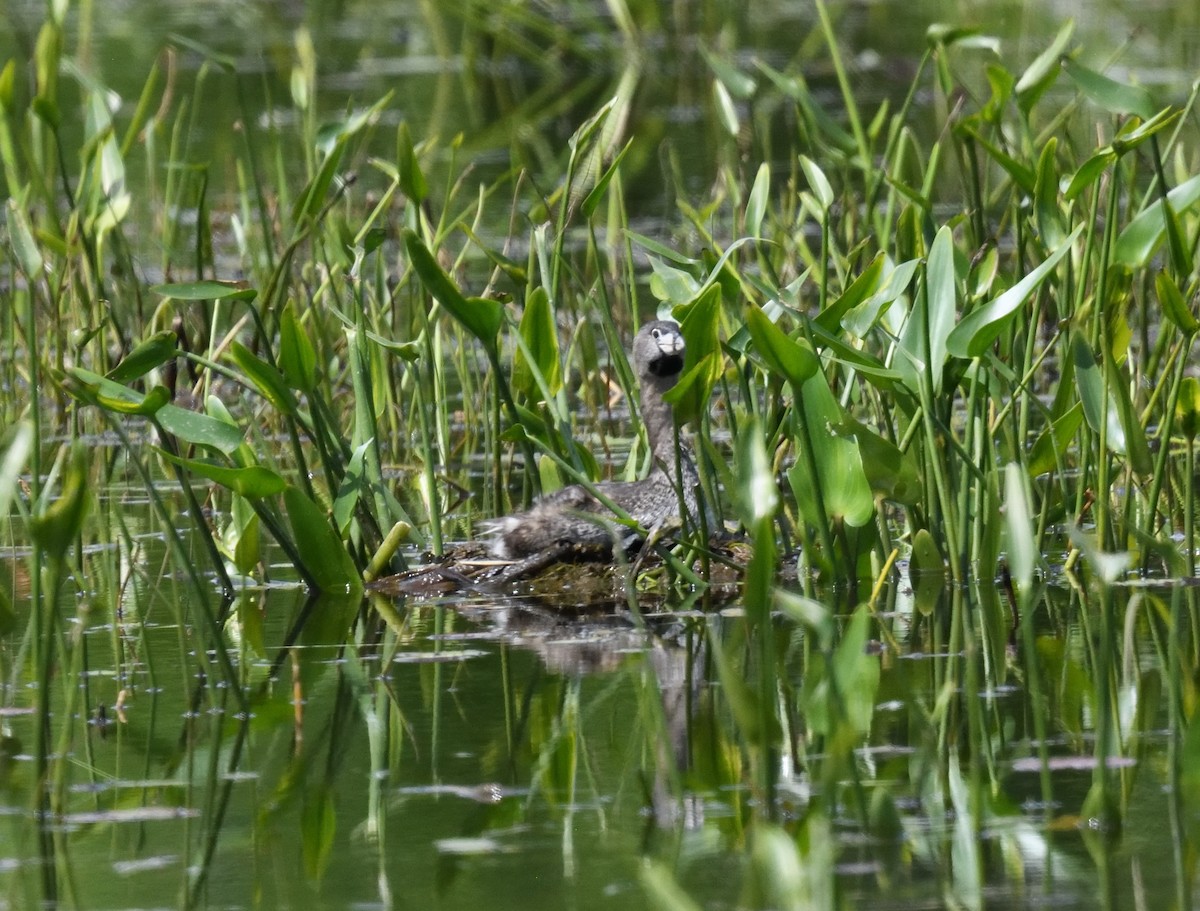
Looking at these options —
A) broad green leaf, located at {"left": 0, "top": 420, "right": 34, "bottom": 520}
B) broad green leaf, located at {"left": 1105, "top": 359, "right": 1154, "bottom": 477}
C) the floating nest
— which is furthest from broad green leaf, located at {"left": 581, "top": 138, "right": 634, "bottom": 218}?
broad green leaf, located at {"left": 0, "top": 420, "right": 34, "bottom": 520}

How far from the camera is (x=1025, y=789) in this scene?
2854 mm

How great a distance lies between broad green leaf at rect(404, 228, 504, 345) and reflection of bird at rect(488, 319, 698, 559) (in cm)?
58

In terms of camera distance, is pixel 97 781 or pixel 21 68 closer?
pixel 97 781

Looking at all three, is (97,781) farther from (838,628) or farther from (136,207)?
(136,207)

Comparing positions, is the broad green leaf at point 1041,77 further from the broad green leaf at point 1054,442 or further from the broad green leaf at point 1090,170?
the broad green leaf at point 1054,442

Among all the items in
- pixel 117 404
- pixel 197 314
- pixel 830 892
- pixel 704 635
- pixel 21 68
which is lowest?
pixel 830 892

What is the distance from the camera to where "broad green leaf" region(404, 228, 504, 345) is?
3906 mm

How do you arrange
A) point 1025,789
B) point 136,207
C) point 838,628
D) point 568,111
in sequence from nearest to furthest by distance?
point 1025,789 < point 838,628 < point 136,207 < point 568,111

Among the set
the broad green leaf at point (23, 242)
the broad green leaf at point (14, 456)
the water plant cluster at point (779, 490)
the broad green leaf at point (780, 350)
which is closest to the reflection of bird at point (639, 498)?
the water plant cluster at point (779, 490)

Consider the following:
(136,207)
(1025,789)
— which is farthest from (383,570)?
(136,207)

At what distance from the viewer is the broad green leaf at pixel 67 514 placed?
272 cm

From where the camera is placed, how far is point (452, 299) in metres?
4.07

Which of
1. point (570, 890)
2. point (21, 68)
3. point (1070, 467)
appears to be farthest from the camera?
point (21, 68)

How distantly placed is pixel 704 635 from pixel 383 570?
980mm
